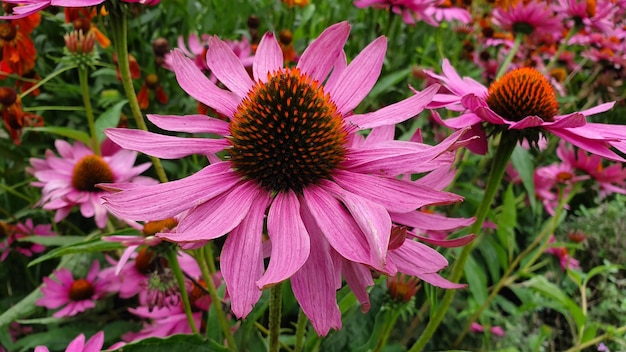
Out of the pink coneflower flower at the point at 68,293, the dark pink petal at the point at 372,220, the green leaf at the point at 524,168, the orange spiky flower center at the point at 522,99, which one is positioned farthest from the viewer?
the green leaf at the point at 524,168

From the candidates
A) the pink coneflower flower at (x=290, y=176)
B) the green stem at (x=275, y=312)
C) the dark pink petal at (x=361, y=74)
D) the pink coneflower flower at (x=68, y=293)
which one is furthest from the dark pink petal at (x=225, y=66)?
the pink coneflower flower at (x=68, y=293)

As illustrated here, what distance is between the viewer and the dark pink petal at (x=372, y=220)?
41 centimetres

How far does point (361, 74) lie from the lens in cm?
60

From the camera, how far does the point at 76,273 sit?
3.42 feet

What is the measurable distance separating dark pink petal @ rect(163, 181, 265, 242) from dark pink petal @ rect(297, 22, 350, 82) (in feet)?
0.57

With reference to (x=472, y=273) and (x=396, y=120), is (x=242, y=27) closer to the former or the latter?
(x=472, y=273)

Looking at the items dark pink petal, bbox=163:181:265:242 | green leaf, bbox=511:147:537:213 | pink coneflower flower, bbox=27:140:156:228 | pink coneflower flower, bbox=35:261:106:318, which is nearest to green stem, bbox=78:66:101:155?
pink coneflower flower, bbox=27:140:156:228

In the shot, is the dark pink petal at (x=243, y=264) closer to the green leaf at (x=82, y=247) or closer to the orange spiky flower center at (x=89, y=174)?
the green leaf at (x=82, y=247)

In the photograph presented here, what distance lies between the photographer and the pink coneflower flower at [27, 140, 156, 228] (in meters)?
0.97

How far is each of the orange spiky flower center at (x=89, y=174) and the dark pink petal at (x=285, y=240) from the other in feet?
2.06

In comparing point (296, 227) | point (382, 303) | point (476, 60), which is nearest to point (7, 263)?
point (382, 303)

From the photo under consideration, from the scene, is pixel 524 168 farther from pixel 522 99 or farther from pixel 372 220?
pixel 372 220

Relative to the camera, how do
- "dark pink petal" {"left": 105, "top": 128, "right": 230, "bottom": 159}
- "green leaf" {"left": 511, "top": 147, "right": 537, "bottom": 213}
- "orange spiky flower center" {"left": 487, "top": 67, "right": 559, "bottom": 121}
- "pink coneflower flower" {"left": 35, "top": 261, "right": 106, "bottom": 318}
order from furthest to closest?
"green leaf" {"left": 511, "top": 147, "right": 537, "bottom": 213}, "pink coneflower flower" {"left": 35, "top": 261, "right": 106, "bottom": 318}, "orange spiky flower center" {"left": 487, "top": 67, "right": 559, "bottom": 121}, "dark pink petal" {"left": 105, "top": 128, "right": 230, "bottom": 159}

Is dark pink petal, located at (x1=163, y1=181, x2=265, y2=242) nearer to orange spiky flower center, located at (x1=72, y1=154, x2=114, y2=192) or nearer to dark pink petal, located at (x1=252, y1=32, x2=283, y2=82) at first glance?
dark pink petal, located at (x1=252, y1=32, x2=283, y2=82)
